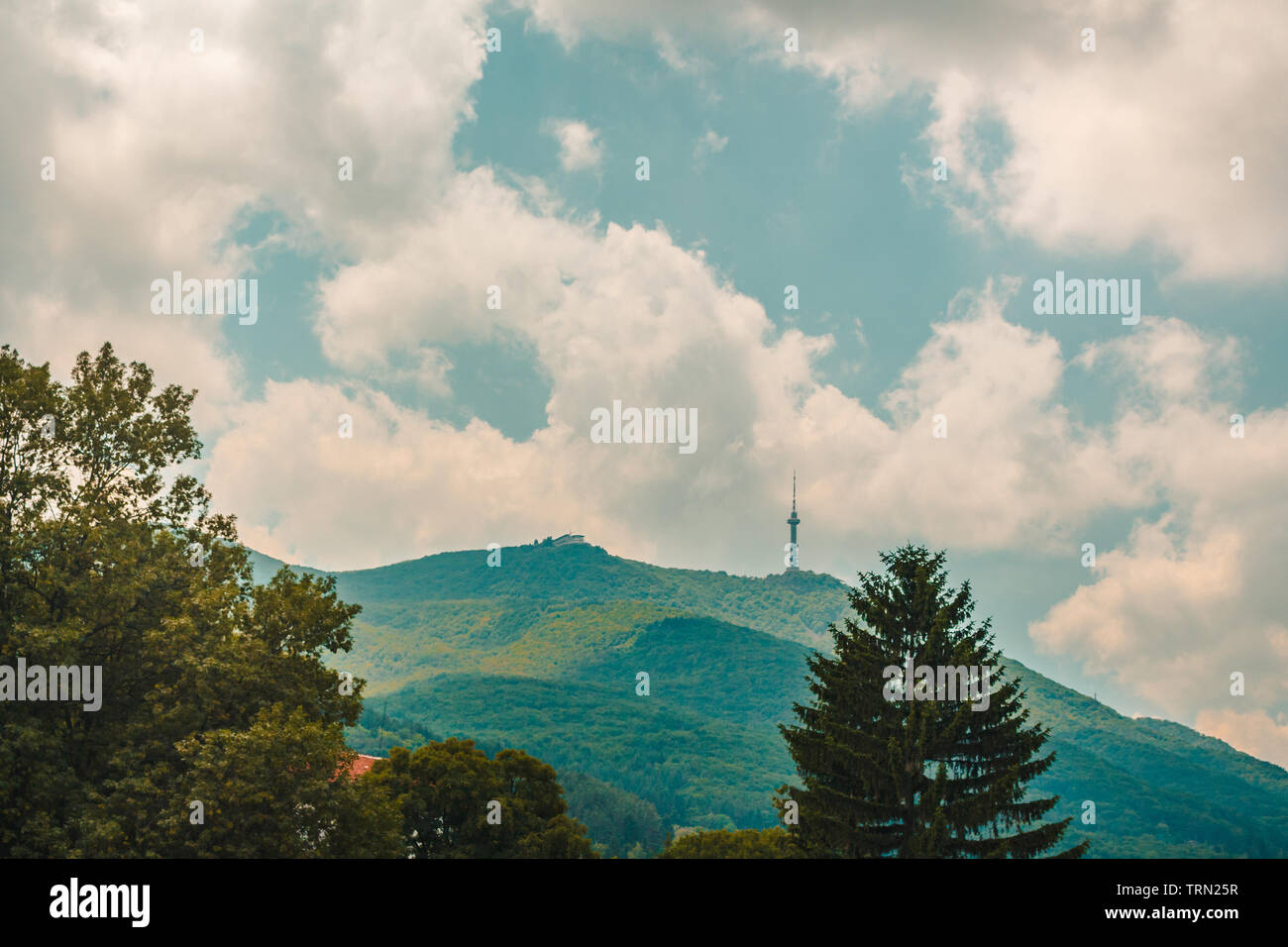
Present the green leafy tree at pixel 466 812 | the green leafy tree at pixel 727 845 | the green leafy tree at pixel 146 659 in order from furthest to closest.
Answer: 1. the green leafy tree at pixel 727 845
2. the green leafy tree at pixel 466 812
3. the green leafy tree at pixel 146 659

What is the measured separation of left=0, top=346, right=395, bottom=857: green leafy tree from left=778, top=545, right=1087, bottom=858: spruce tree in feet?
47.2

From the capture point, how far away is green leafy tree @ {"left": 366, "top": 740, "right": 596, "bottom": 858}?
5094 cm

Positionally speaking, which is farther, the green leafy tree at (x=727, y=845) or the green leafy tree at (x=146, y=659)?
the green leafy tree at (x=727, y=845)

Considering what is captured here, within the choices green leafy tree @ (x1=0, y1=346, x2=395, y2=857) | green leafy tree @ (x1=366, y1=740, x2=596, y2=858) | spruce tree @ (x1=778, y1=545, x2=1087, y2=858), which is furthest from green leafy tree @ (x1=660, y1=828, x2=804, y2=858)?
green leafy tree @ (x1=0, y1=346, x2=395, y2=857)

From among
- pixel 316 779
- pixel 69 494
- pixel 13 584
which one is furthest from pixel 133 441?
pixel 316 779

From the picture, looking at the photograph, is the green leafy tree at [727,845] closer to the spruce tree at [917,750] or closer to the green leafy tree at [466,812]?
A: the green leafy tree at [466,812]

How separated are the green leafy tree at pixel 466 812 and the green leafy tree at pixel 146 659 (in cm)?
1840

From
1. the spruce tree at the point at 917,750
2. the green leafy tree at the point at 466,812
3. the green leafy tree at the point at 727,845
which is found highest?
the spruce tree at the point at 917,750

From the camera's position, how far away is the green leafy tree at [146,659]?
27.5 meters

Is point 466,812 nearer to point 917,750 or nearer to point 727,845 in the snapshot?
point 727,845

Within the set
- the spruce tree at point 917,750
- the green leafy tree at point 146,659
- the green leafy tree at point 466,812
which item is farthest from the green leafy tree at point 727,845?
the green leafy tree at point 146,659

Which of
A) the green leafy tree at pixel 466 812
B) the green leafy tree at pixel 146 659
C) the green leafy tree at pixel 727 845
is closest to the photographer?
the green leafy tree at pixel 146 659

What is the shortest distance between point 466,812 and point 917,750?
27.9 m
